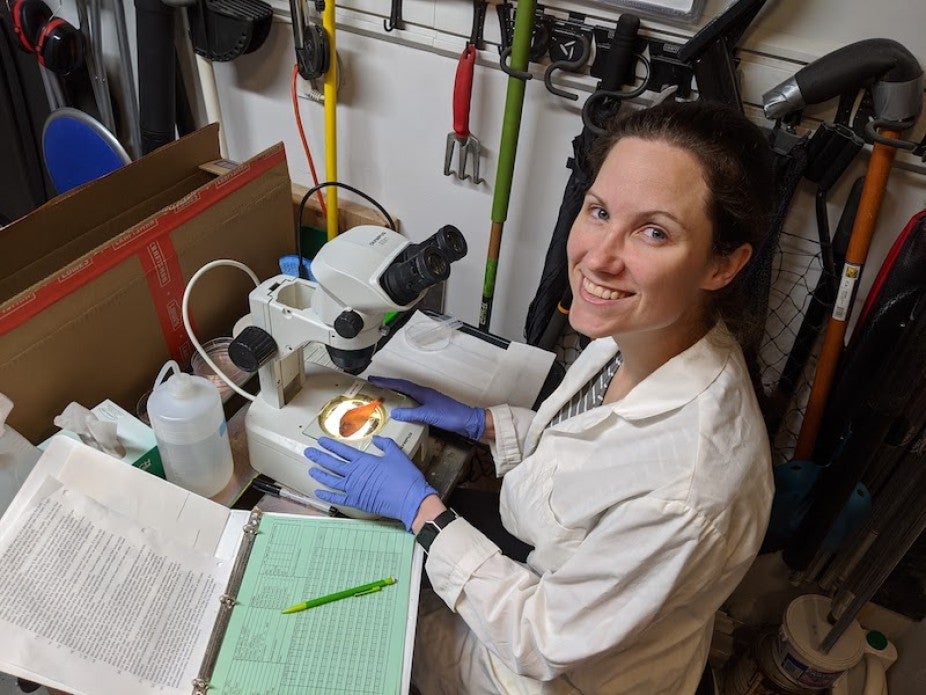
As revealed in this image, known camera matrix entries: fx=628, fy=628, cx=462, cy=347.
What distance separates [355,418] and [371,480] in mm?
163

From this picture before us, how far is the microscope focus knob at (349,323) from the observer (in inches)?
37.4

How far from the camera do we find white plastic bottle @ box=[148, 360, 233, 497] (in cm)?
99

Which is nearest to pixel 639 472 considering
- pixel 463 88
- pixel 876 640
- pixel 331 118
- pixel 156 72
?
pixel 463 88

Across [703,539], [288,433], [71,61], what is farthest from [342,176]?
[703,539]

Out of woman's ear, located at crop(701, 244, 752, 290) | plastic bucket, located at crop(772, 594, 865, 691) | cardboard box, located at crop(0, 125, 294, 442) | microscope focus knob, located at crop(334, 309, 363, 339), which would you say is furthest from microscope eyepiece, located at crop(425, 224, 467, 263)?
plastic bucket, located at crop(772, 594, 865, 691)

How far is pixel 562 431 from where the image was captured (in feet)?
3.53

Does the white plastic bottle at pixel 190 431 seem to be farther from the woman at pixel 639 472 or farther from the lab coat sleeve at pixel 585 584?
the lab coat sleeve at pixel 585 584

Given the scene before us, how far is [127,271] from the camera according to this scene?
1105mm

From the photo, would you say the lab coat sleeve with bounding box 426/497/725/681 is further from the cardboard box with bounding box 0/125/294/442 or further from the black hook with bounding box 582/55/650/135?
the black hook with bounding box 582/55/650/135

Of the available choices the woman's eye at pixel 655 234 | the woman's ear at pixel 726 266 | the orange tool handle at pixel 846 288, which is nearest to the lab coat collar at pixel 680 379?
the woman's ear at pixel 726 266

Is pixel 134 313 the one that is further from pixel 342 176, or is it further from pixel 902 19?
pixel 902 19

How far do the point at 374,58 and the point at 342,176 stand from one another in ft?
1.15

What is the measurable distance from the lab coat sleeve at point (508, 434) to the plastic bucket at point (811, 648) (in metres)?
0.87

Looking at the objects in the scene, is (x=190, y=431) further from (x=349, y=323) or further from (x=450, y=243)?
(x=450, y=243)
